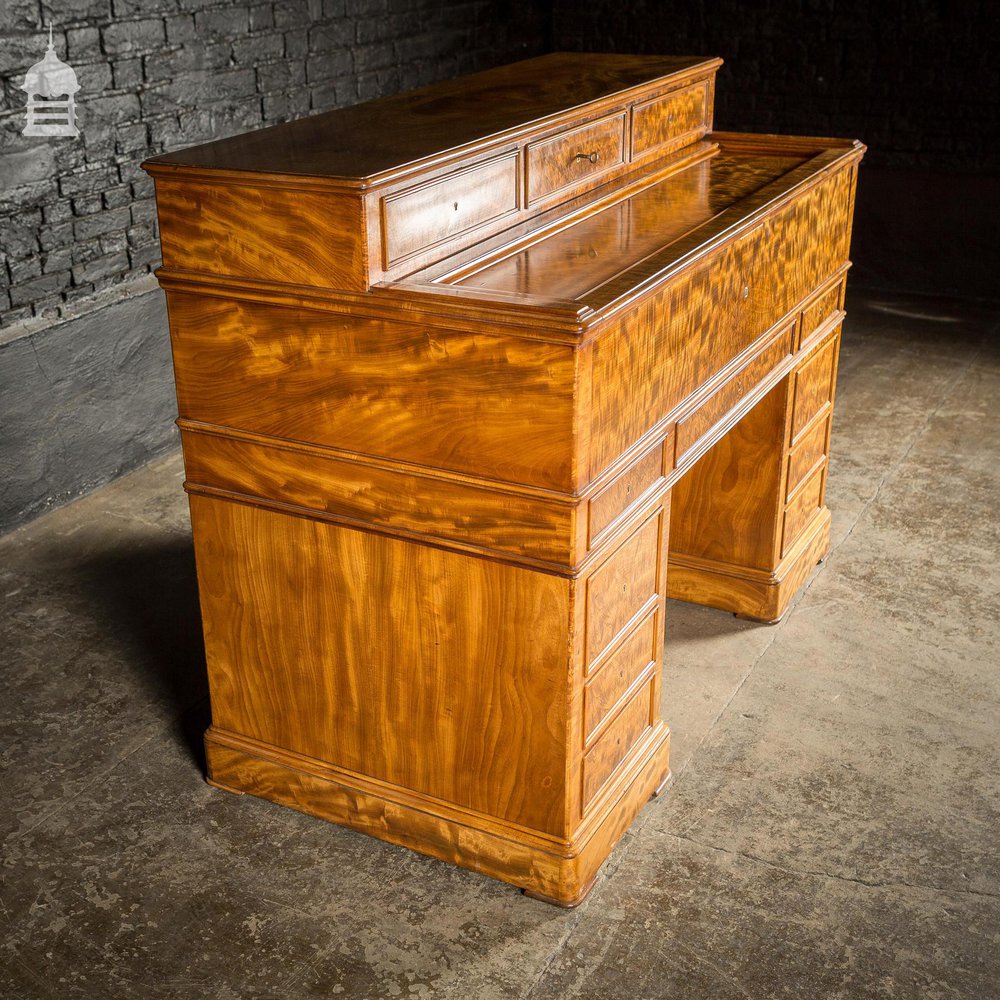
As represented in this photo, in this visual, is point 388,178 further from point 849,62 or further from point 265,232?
point 849,62

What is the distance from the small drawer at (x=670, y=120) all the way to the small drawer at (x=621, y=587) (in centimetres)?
112

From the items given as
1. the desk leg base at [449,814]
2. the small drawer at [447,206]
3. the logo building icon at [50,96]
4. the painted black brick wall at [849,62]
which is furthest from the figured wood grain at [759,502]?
the painted black brick wall at [849,62]

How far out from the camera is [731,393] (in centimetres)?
276

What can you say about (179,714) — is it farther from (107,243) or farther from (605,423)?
(107,243)

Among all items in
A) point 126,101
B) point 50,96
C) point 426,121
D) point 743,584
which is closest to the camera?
point 426,121

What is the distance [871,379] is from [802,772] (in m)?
2.89

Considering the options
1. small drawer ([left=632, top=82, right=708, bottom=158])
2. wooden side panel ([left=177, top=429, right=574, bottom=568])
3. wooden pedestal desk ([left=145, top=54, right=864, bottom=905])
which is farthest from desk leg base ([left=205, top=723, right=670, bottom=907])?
small drawer ([left=632, top=82, right=708, bottom=158])

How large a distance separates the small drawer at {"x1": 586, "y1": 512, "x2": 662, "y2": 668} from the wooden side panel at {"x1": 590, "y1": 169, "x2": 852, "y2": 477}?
9.1 inches

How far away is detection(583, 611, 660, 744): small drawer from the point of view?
2385 mm

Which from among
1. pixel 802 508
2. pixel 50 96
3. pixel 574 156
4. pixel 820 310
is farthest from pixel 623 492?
pixel 50 96

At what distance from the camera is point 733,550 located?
3.48 m

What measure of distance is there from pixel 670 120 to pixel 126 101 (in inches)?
78.0

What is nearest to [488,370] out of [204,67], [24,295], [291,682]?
[291,682]

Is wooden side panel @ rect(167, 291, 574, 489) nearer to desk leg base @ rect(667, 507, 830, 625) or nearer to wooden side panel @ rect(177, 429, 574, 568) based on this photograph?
wooden side panel @ rect(177, 429, 574, 568)
